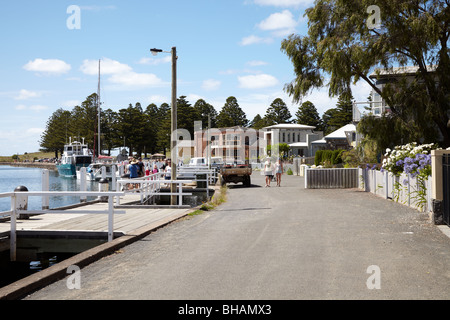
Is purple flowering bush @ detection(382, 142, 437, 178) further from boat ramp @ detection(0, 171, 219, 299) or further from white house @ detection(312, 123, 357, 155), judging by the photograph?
white house @ detection(312, 123, 357, 155)

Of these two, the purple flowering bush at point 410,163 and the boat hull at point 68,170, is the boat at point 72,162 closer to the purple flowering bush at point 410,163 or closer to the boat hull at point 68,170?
the boat hull at point 68,170

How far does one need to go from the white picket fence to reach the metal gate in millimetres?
1434

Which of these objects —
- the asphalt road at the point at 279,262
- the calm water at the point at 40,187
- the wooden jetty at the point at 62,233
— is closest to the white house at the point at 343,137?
the calm water at the point at 40,187

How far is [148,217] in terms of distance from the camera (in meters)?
13.2

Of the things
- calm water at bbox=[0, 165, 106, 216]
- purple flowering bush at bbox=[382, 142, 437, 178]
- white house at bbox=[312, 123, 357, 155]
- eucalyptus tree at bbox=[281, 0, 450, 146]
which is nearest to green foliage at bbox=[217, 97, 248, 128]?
calm water at bbox=[0, 165, 106, 216]

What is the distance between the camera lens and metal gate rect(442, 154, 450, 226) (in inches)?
397

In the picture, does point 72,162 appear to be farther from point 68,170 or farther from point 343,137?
point 343,137

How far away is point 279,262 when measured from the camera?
7.16 meters

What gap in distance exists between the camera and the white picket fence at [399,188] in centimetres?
1283

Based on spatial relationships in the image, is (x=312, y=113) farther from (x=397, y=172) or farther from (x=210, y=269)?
(x=210, y=269)

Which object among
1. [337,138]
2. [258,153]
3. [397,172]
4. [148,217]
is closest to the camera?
[148,217]

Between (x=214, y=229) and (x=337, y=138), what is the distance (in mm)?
36636
